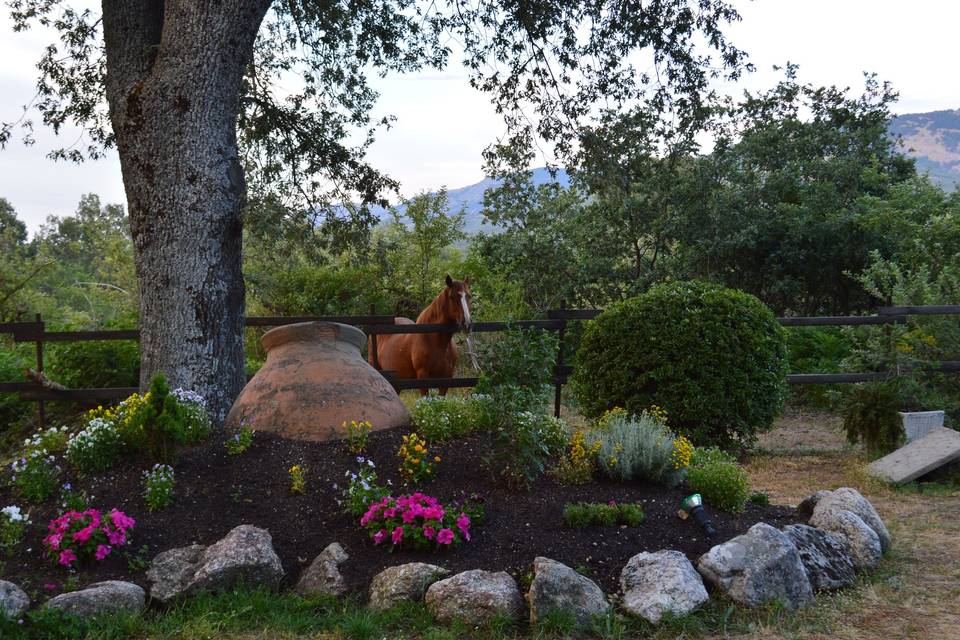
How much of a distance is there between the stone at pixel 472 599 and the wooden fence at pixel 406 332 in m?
4.31

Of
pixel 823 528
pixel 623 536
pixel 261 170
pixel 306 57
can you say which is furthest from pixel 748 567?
pixel 306 57

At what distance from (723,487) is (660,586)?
4.66ft

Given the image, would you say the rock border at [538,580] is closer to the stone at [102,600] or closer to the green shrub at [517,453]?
the stone at [102,600]

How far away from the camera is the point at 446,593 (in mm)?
4223

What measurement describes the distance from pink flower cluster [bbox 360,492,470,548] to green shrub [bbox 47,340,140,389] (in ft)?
19.4

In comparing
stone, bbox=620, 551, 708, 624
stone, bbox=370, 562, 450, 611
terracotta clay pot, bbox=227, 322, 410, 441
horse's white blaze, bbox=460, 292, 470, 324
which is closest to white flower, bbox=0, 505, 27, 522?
terracotta clay pot, bbox=227, 322, 410, 441

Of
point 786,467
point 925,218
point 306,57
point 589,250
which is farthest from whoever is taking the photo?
point 589,250

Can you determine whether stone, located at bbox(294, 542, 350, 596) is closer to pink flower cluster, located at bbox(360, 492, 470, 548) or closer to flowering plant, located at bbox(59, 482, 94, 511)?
pink flower cluster, located at bbox(360, 492, 470, 548)

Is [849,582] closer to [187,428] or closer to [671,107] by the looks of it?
[187,428]

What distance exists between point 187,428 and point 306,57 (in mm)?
6086

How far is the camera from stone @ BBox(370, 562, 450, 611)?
430cm

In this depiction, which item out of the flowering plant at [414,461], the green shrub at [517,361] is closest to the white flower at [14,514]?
the flowering plant at [414,461]

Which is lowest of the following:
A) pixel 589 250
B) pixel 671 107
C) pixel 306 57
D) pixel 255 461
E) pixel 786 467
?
pixel 786 467

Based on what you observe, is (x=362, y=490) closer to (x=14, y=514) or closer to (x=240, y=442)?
(x=240, y=442)
